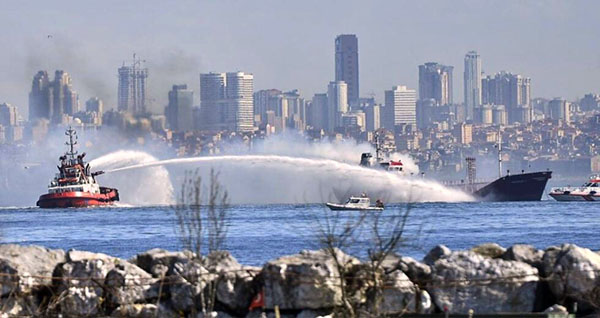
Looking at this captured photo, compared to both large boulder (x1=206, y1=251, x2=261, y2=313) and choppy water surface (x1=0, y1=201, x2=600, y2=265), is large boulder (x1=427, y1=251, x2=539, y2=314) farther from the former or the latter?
choppy water surface (x1=0, y1=201, x2=600, y2=265)

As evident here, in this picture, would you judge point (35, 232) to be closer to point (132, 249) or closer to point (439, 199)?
point (132, 249)

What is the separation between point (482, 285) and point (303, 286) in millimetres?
2323

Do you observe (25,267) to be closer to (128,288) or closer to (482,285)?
(128,288)

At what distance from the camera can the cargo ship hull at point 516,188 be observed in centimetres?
14100

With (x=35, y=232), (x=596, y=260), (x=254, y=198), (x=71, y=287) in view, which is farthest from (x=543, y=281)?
(x=254, y=198)

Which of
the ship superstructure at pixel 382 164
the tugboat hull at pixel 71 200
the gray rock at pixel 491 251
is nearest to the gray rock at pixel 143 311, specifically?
the gray rock at pixel 491 251

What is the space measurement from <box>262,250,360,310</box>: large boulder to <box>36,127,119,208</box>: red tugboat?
111928mm

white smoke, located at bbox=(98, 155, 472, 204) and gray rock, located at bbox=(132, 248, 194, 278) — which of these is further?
white smoke, located at bbox=(98, 155, 472, 204)

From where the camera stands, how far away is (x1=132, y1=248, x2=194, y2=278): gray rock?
19.8m

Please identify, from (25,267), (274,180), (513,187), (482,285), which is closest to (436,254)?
(482,285)

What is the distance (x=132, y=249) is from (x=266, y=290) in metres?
32.7

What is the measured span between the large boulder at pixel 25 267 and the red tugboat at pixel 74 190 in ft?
361

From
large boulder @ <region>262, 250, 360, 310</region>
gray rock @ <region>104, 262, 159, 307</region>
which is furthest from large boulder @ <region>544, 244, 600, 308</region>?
gray rock @ <region>104, 262, 159, 307</region>

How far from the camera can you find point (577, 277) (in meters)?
19.0
